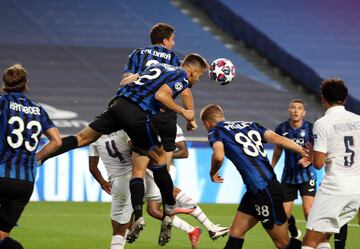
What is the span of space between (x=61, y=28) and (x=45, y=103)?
3.86m

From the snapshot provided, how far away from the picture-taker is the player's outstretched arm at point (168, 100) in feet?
31.2

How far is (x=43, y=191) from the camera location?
17.7 metres

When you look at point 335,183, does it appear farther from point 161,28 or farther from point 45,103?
point 45,103

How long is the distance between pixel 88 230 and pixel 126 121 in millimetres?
4254

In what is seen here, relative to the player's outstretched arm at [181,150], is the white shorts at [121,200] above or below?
below

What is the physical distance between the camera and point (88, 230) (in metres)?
13.6

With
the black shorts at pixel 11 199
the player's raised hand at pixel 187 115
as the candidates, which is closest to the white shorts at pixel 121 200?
the player's raised hand at pixel 187 115

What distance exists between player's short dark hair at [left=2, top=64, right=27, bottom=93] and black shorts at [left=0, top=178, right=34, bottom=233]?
2.61 feet

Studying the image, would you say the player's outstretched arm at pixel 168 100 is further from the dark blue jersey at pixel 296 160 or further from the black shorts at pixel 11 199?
the dark blue jersey at pixel 296 160

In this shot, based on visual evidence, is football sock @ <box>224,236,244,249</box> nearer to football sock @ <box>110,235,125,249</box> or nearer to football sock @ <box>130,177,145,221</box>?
football sock @ <box>130,177,145,221</box>

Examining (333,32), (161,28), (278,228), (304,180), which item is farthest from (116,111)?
(333,32)

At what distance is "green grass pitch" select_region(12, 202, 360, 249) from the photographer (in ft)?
39.3

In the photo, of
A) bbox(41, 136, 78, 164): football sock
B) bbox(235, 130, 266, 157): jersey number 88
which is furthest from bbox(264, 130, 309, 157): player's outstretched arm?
bbox(41, 136, 78, 164): football sock

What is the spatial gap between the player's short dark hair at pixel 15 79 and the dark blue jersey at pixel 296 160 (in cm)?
495
